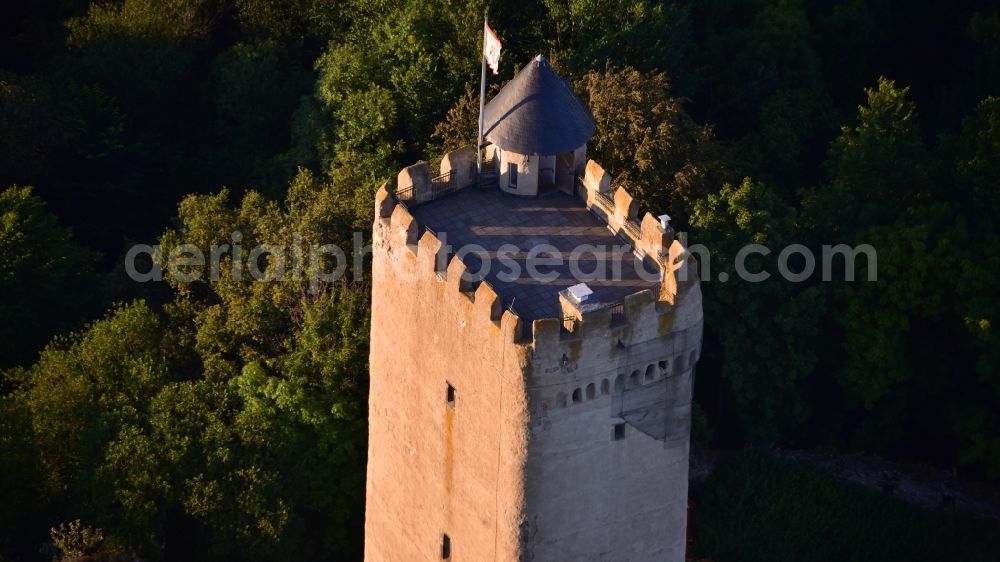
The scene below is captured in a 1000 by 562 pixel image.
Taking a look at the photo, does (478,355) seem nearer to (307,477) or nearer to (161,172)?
(307,477)

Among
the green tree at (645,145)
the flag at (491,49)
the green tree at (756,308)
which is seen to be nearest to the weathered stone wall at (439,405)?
the flag at (491,49)

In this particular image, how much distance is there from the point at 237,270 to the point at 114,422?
866cm

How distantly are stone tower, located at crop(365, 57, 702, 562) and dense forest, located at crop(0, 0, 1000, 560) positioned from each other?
1292 centimetres

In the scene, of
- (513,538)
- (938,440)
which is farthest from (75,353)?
(938,440)

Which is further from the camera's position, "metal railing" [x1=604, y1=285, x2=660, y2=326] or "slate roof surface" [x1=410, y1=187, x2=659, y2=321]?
"slate roof surface" [x1=410, y1=187, x2=659, y2=321]

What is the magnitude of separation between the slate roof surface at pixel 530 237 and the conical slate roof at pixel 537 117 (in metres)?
2.21

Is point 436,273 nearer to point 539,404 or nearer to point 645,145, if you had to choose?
point 539,404

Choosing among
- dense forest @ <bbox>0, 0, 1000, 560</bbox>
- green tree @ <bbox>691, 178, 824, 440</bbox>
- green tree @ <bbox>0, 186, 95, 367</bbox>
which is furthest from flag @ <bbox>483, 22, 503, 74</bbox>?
green tree @ <bbox>0, 186, 95, 367</bbox>

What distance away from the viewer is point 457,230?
54688 mm

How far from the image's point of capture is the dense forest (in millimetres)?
68938

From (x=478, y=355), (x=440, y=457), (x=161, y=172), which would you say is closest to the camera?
(x=478, y=355)

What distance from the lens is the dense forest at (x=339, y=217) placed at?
226ft

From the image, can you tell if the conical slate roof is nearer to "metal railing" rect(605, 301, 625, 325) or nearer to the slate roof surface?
the slate roof surface

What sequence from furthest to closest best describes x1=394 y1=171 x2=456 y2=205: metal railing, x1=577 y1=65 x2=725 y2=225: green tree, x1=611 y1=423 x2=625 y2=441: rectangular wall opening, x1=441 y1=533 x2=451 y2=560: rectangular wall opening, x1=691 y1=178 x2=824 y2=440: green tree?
x1=577 y1=65 x2=725 y2=225: green tree, x1=691 y1=178 x2=824 y2=440: green tree, x1=394 y1=171 x2=456 y2=205: metal railing, x1=441 y1=533 x2=451 y2=560: rectangular wall opening, x1=611 y1=423 x2=625 y2=441: rectangular wall opening
